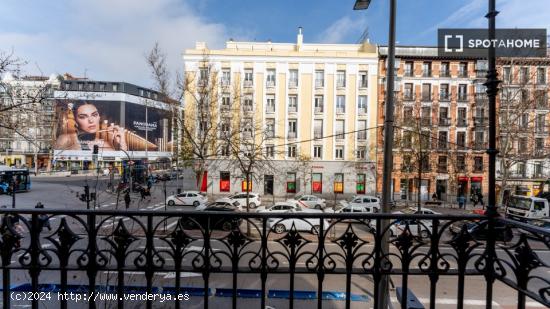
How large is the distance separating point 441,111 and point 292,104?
18.4 metres

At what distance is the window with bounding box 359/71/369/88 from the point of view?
2958cm

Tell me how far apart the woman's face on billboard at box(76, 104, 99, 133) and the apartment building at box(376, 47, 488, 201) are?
60.3 meters

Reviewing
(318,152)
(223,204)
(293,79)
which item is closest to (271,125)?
(293,79)

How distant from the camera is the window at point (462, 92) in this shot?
2959 centimetres

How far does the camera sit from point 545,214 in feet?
59.3

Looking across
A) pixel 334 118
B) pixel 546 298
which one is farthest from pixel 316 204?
pixel 546 298

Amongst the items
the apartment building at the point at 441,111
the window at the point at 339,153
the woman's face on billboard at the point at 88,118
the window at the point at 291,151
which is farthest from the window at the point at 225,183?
the woman's face on billboard at the point at 88,118

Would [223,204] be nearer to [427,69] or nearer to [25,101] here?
[25,101]

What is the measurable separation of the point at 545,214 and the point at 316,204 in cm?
1687

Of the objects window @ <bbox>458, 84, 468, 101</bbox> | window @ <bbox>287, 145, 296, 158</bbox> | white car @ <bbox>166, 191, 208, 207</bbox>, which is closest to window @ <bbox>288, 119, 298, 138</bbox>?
window @ <bbox>287, 145, 296, 158</bbox>

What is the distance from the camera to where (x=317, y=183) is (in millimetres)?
29656

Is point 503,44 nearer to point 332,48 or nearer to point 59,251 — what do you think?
point 59,251

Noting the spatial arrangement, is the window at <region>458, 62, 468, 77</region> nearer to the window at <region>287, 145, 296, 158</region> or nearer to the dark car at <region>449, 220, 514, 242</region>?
the window at <region>287, 145, 296, 158</region>

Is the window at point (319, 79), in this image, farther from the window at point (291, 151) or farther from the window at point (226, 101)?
the window at point (226, 101)
